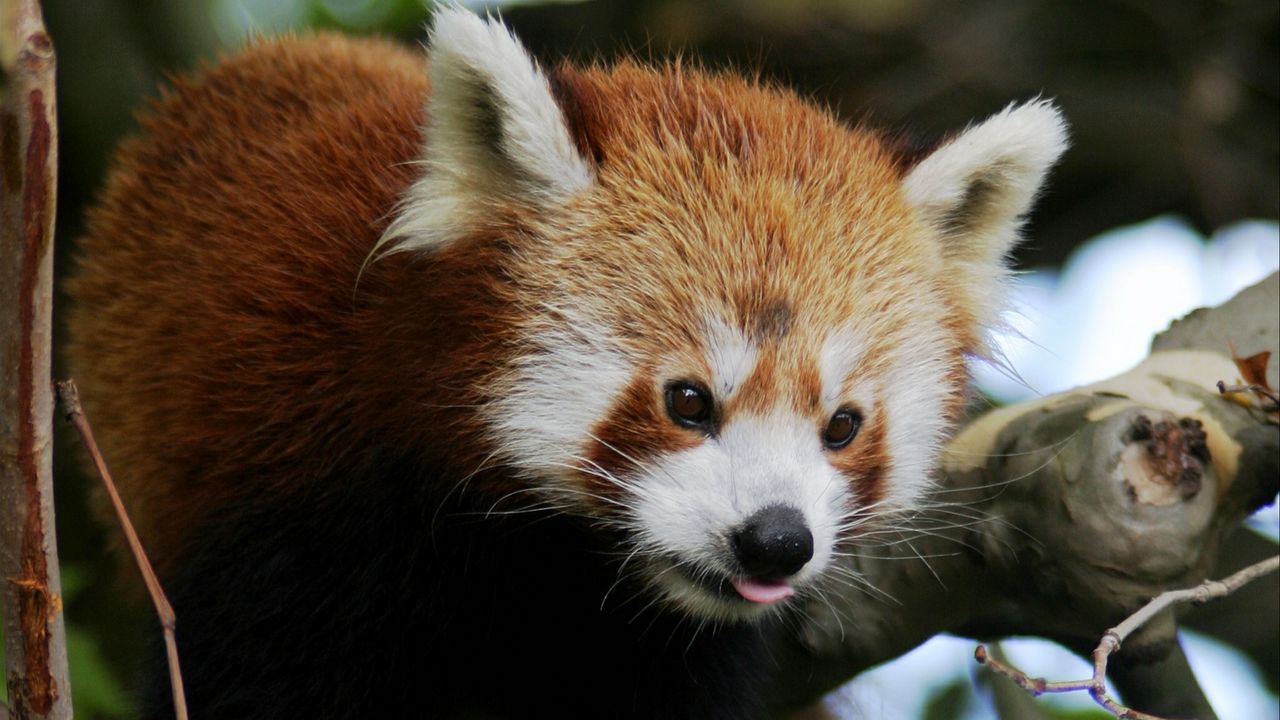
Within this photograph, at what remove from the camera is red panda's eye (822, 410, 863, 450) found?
126 inches

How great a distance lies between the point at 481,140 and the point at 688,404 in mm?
803

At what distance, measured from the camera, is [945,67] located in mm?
5824

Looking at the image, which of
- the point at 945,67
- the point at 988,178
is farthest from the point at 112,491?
the point at 945,67

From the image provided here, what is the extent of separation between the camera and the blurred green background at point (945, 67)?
18.3ft

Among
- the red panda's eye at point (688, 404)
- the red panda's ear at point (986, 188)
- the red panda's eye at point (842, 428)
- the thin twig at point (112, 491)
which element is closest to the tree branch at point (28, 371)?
the thin twig at point (112, 491)

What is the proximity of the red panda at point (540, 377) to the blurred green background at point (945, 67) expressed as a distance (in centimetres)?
177

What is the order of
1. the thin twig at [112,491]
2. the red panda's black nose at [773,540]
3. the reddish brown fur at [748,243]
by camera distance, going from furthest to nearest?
the reddish brown fur at [748,243]
the red panda's black nose at [773,540]
the thin twig at [112,491]

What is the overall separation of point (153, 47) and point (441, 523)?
11.9 feet

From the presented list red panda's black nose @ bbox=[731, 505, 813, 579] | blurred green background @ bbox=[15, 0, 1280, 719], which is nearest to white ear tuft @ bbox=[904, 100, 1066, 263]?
red panda's black nose @ bbox=[731, 505, 813, 579]

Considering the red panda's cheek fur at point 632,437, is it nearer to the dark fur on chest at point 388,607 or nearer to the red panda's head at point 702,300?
the red panda's head at point 702,300

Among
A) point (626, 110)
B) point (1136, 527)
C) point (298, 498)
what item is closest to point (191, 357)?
point (298, 498)

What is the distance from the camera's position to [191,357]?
11.8 ft

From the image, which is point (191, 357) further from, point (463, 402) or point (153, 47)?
point (153, 47)

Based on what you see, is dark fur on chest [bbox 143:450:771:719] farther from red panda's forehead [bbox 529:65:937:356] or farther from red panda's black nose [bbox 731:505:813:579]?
red panda's forehead [bbox 529:65:937:356]
